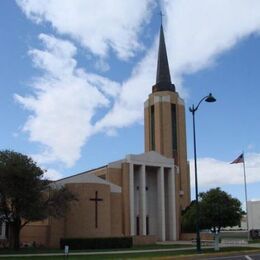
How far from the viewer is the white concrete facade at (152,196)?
232 feet

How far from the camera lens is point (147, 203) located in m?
74.2

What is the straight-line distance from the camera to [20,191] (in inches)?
1689

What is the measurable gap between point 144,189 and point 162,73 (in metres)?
29.6

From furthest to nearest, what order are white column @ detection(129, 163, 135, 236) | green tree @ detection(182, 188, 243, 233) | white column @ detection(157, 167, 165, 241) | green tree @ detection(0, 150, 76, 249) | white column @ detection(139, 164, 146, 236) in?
1. white column @ detection(157, 167, 165, 241)
2. white column @ detection(139, 164, 146, 236)
3. white column @ detection(129, 163, 135, 236)
4. green tree @ detection(0, 150, 76, 249)
5. green tree @ detection(182, 188, 243, 233)

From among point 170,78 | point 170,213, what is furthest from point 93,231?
point 170,78

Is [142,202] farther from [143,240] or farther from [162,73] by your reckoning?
[162,73]

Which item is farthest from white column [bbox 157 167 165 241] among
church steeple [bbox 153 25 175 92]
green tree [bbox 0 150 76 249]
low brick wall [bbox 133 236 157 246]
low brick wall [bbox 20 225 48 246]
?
green tree [bbox 0 150 76 249]

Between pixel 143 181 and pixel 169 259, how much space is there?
137 feet

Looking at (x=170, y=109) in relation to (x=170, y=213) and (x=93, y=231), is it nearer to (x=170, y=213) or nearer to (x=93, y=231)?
(x=170, y=213)

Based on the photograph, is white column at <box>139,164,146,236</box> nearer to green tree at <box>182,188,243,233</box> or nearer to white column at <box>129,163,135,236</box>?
white column at <box>129,163,135,236</box>

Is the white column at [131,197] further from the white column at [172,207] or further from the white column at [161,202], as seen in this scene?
the white column at [172,207]

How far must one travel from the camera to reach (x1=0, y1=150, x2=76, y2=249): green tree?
140 feet

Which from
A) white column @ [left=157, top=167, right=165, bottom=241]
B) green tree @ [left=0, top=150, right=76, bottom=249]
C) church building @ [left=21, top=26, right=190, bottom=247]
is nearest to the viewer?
green tree @ [left=0, top=150, right=76, bottom=249]

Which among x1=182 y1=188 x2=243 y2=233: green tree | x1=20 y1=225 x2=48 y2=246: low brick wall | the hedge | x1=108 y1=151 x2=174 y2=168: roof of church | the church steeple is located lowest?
the hedge
